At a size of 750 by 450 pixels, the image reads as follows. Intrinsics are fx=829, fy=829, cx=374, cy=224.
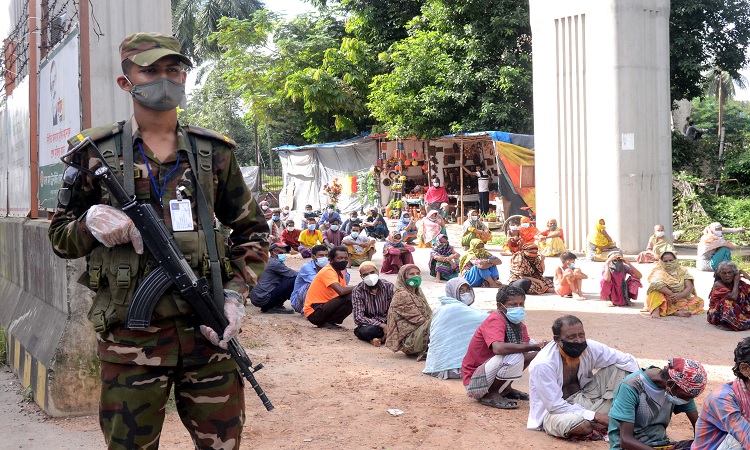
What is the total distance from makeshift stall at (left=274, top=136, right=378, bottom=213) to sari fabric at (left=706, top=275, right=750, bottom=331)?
17081mm

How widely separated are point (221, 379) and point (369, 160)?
77.8ft

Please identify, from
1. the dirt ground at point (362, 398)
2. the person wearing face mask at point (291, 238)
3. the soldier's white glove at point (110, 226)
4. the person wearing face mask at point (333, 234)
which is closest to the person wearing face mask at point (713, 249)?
the dirt ground at point (362, 398)

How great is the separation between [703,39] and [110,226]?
73.9 feet

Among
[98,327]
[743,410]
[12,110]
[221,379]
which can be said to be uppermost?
[12,110]

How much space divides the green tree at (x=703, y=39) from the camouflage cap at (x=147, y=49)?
2075 centimetres

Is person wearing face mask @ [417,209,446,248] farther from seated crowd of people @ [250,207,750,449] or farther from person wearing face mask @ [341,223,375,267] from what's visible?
seated crowd of people @ [250,207,750,449]

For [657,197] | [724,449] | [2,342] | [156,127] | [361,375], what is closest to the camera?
[156,127]

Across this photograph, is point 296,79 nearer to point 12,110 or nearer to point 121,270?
point 12,110

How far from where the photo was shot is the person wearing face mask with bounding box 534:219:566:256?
1605 centimetres

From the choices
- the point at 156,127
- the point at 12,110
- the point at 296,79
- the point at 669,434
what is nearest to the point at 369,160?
the point at 296,79

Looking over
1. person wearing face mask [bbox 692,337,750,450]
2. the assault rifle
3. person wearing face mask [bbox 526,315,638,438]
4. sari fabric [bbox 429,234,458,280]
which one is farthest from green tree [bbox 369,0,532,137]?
the assault rifle

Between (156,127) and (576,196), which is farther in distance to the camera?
(576,196)

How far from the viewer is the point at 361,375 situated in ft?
23.1

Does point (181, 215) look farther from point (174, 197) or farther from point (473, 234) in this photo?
point (473, 234)
